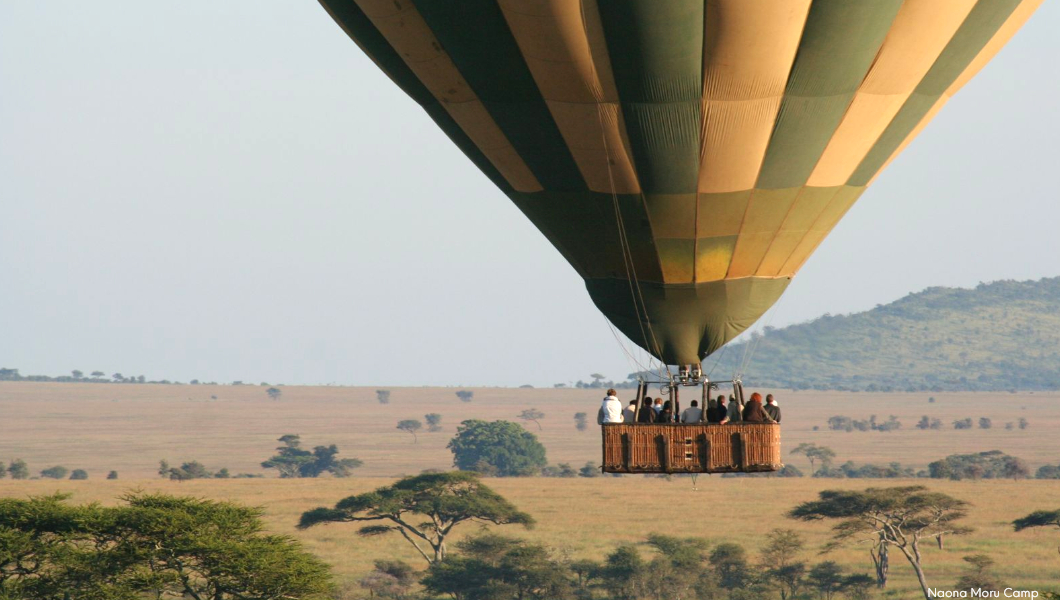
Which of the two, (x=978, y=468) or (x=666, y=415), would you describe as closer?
(x=666, y=415)

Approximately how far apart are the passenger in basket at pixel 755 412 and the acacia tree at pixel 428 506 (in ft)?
125

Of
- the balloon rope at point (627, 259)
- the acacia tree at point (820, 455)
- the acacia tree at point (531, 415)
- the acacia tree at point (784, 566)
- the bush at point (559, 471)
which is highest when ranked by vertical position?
the acacia tree at point (531, 415)

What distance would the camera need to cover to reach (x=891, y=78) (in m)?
16.7

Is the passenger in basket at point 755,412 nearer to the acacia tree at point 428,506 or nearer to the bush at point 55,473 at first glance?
the acacia tree at point 428,506

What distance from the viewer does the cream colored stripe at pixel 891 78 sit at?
53.3 feet

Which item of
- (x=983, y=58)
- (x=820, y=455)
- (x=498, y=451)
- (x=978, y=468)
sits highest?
(x=820, y=455)

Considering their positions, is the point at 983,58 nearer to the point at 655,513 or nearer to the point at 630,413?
the point at 630,413

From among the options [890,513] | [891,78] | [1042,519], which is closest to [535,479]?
[890,513]

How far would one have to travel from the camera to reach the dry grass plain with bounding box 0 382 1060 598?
190ft

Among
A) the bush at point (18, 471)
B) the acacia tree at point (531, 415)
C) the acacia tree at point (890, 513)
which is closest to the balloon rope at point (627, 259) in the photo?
the acacia tree at point (890, 513)

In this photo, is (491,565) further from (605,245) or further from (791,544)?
(605,245)

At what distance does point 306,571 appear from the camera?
28609 millimetres

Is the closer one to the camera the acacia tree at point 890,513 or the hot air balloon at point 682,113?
the hot air balloon at point 682,113

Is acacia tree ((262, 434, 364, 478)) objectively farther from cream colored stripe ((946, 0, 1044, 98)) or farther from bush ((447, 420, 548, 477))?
cream colored stripe ((946, 0, 1044, 98))
